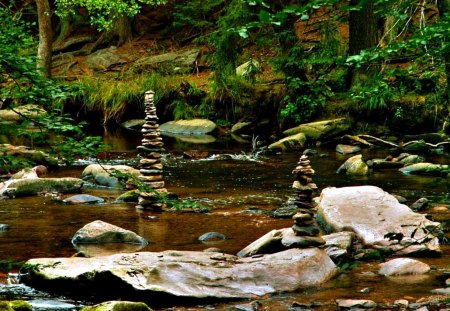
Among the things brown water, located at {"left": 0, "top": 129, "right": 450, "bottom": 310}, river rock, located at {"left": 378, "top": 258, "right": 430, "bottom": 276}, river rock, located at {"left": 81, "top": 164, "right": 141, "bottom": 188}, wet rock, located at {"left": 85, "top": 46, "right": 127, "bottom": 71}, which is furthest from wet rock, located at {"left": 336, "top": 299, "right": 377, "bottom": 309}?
wet rock, located at {"left": 85, "top": 46, "right": 127, "bottom": 71}

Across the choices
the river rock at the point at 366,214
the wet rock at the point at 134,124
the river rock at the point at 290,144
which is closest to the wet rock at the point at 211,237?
the river rock at the point at 366,214

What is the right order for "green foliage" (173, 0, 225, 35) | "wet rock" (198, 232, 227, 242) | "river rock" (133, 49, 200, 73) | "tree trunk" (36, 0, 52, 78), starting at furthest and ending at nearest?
1. "green foliage" (173, 0, 225, 35)
2. "river rock" (133, 49, 200, 73)
3. "tree trunk" (36, 0, 52, 78)
4. "wet rock" (198, 232, 227, 242)

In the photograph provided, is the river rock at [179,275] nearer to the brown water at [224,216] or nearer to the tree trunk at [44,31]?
the brown water at [224,216]

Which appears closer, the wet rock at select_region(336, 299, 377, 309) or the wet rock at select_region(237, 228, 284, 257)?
the wet rock at select_region(336, 299, 377, 309)

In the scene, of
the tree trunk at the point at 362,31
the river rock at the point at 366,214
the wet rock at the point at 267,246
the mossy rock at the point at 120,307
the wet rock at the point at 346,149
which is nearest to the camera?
the mossy rock at the point at 120,307

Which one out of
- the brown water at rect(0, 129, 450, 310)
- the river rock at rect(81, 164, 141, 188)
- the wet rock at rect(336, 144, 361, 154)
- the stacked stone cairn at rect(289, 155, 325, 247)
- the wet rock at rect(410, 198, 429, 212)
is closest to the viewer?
the brown water at rect(0, 129, 450, 310)

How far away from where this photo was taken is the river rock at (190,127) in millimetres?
19844

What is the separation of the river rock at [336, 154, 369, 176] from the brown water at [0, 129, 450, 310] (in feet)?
0.61

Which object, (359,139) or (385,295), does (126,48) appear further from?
(385,295)

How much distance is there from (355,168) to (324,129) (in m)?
4.39

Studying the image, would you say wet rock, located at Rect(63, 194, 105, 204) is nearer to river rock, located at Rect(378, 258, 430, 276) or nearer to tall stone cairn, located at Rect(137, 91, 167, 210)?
tall stone cairn, located at Rect(137, 91, 167, 210)

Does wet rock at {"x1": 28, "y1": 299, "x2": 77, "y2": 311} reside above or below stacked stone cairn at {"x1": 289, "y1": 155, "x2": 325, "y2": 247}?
below

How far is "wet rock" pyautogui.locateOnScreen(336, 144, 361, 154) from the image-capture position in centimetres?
1537

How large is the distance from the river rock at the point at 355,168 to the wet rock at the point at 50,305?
310 inches
